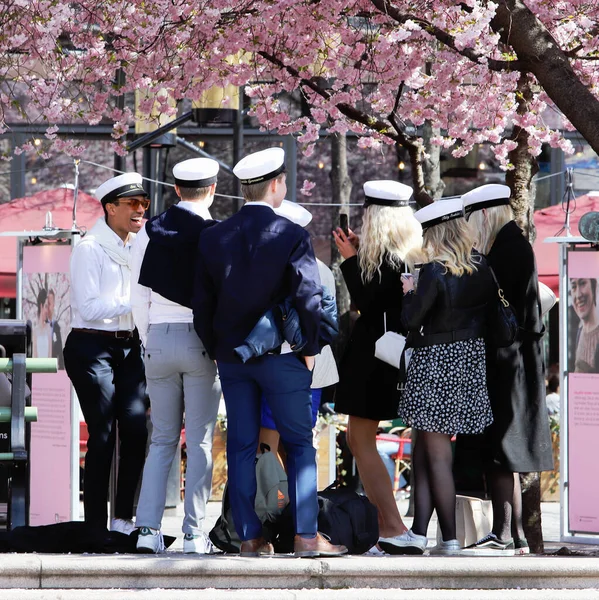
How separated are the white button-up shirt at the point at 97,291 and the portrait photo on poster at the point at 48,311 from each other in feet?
4.98

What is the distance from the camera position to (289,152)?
53.4 ft

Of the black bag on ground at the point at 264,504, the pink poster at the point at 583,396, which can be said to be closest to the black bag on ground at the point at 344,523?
the black bag on ground at the point at 264,504

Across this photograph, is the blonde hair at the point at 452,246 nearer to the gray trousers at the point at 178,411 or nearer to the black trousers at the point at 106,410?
the gray trousers at the point at 178,411

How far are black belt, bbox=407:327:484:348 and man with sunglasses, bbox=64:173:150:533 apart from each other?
1.54 meters

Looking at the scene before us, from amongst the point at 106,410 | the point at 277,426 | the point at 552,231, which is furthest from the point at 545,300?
the point at 552,231

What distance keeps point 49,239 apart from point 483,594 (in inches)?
164

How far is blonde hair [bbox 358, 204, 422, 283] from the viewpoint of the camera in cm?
650

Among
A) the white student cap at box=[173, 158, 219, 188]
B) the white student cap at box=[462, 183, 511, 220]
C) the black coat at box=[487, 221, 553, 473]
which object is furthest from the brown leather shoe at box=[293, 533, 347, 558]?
the white student cap at box=[462, 183, 511, 220]

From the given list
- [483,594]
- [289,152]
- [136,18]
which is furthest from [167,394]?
[289,152]

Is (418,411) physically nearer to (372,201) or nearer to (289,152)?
(372,201)

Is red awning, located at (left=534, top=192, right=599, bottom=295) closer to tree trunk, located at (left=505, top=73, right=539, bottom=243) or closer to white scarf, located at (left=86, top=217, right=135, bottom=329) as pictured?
tree trunk, located at (left=505, top=73, right=539, bottom=243)

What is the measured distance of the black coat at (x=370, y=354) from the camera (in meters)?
6.52

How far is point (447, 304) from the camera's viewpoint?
6176 mm

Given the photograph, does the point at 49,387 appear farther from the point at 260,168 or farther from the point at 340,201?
the point at 340,201
